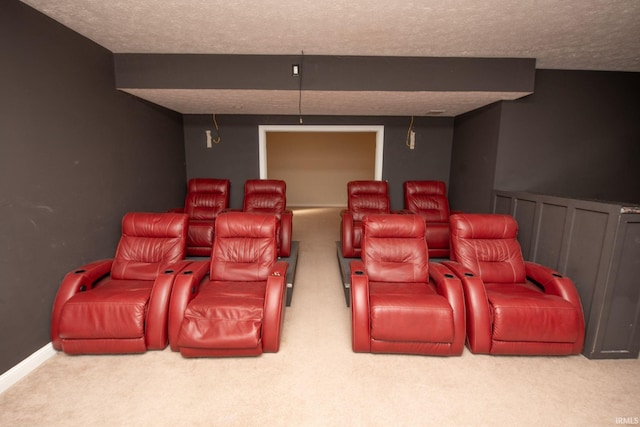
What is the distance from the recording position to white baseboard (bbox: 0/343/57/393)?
65.6 inches

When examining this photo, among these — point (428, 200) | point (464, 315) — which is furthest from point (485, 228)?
point (428, 200)

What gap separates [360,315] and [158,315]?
1443 millimetres

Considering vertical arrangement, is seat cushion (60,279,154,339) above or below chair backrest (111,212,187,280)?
below

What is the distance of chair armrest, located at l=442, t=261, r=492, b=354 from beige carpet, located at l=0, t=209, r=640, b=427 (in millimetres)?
102

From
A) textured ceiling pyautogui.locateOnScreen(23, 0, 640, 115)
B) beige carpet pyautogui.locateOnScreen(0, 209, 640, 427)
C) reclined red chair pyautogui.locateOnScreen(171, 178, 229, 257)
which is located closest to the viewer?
beige carpet pyautogui.locateOnScreen(0, 209, 640, 427)

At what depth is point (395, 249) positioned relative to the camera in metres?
2.38

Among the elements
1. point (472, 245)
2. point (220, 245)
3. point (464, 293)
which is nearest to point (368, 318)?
point (464, 293)

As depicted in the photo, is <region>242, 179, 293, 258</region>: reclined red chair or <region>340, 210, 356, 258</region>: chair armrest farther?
<region>242, 179, 293, 258</region>: reclined red chair

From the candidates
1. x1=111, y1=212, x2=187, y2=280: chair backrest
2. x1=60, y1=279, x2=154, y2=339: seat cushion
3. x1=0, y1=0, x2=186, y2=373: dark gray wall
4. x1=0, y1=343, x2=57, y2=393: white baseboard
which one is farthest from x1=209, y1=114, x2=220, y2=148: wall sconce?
x1=0, y1=343, x2=57, y2=393: white baseboard

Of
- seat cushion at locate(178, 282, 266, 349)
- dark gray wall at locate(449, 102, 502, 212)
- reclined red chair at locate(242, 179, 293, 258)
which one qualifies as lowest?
seat cushion at locate(178, 282, 266, 349)

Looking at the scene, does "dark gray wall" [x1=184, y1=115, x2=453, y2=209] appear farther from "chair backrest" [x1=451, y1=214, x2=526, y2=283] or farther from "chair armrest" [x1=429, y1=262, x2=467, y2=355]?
"chair armrest" [x1=429, y1=262, x2=467, y2=355]

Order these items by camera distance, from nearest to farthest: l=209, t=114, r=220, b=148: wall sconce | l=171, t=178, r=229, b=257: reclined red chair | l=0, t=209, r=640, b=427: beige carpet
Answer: l=0, t=209, r=640, b=427: beige carpet, l=171, t=178, r=229, b=257: reclined red chair, l=209, t=114, r=220, b=148: wall sconce

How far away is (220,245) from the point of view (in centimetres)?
237

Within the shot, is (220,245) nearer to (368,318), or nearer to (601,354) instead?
(368,318)
